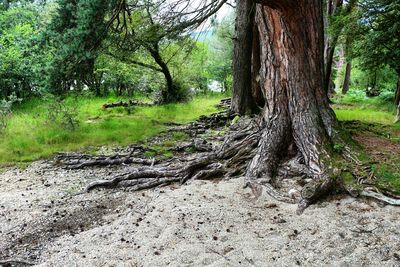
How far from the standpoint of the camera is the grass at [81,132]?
6.75 m

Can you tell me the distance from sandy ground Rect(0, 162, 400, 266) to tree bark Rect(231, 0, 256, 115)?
199 inches

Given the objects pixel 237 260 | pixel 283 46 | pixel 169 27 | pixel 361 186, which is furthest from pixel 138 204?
pixel 169 27

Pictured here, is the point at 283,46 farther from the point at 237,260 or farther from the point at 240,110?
the point at 240,110

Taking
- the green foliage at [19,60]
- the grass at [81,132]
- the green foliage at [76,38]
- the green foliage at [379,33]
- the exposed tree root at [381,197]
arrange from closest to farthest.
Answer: the exposed tree root at [381,197] < the grass at [81,132] < the green foliage at [76,38] < the green foliage at [379,33] < the green foliage at [19,60]

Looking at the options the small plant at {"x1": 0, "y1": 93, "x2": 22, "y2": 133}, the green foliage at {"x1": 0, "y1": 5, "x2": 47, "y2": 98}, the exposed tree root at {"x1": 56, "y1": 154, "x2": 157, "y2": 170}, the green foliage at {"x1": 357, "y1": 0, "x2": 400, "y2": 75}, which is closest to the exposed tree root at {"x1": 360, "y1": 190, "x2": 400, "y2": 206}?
the exposed tree root at {"x1": 56, "y1": 154, "x2": 157, "y2": 170}

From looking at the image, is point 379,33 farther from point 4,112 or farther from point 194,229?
point 4,112

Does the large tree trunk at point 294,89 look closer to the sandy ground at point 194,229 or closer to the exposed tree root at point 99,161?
the sandy ground at point 194,229

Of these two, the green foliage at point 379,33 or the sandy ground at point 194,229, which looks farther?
the green foliage at point 379,33

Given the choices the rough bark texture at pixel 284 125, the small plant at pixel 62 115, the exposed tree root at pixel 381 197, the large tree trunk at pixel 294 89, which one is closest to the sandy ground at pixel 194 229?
the exposed tree root at pixel 381 197

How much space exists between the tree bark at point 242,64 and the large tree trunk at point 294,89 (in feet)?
12.7

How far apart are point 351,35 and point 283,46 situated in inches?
255

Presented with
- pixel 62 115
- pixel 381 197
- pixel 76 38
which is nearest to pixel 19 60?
pixel 62 115

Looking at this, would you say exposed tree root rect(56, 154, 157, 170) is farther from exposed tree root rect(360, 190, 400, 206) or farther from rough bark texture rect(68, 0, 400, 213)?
exposed tree root rect(360, 190, 400, 206)

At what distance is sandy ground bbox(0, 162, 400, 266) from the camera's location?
2.80 meters
